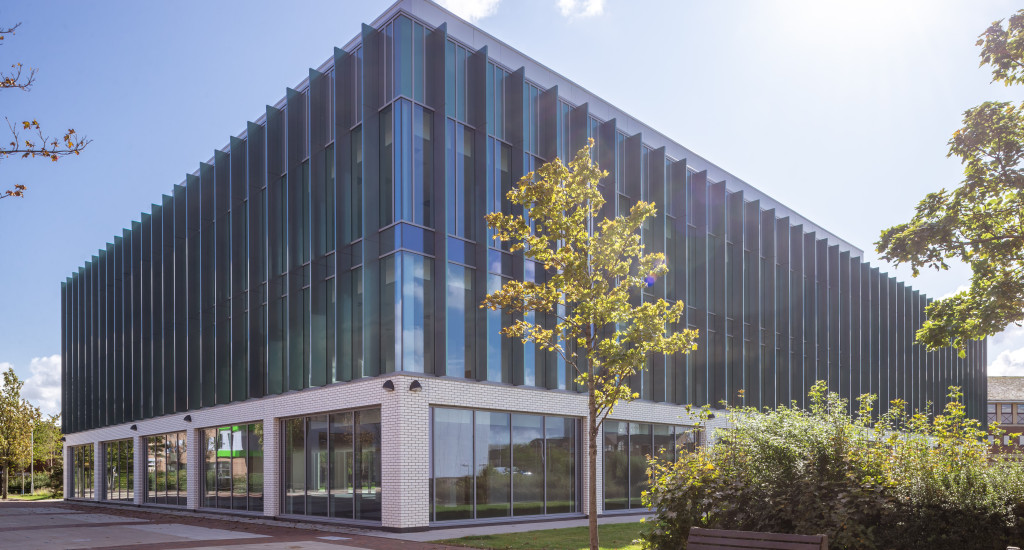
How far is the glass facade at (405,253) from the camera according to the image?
2131 cm

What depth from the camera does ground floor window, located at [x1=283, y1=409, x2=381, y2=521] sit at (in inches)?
827

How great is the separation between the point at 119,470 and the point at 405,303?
27034 mm

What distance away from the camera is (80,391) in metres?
47.0

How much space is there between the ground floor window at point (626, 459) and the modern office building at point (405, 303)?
9cm

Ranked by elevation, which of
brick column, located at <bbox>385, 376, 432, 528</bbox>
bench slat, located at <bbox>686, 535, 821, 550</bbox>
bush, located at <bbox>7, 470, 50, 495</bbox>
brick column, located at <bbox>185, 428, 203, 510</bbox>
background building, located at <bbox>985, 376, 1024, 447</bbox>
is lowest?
bush, located at <bbox>7, 470, 50, 495</bbox>

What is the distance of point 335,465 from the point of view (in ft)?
73.2

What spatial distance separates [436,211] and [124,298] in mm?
25523

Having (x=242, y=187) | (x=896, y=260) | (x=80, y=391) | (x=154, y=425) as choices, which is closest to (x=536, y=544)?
(x=896, y=260)

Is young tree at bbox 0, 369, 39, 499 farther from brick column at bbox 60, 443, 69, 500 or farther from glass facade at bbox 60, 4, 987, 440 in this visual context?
glass facade at bbox 60, 4, 987, 440

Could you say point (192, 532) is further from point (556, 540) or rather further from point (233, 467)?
point (556, 540)

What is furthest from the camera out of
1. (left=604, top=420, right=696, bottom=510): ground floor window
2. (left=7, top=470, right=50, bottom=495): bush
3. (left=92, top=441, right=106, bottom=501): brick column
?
(left=7, top=470, right=50, bottom=495): bush

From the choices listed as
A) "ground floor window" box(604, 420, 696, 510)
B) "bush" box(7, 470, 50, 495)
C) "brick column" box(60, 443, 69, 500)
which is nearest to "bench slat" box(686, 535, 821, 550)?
"ground floor window" box(604, 420, 696, 510)

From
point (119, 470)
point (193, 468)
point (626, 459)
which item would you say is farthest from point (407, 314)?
point (119, 470)

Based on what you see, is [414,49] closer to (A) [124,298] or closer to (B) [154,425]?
(B) [154,425]
